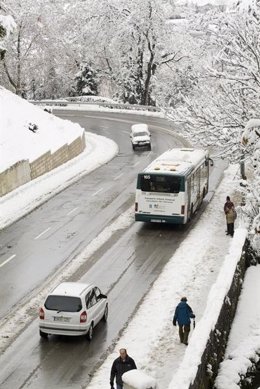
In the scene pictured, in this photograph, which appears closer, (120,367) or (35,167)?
(120,367)

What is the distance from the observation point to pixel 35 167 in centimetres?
4391

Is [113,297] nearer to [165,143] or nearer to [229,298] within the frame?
[229,298]

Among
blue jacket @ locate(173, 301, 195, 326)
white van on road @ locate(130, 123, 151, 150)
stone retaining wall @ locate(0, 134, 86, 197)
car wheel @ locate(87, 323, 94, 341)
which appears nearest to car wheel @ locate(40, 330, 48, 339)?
car wheel @ locate(87, 323, 94, 341)

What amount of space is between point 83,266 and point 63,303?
7.04 m

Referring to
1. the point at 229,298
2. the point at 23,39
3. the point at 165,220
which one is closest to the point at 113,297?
the point at 229,298

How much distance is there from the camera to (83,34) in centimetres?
8681

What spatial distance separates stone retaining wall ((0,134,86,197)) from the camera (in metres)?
39.6

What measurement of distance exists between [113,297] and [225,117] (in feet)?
28.7

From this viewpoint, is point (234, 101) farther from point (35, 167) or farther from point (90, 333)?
point (35, 167)

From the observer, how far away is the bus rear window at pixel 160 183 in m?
31.5

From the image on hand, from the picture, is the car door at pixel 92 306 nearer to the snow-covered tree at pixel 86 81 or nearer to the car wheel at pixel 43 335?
Answer: the car wheel at pixel 43 335

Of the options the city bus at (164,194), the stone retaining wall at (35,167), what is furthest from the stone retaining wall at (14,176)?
the city bus at (164,194)

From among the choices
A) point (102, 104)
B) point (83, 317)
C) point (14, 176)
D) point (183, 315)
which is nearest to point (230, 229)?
point (183, 315)

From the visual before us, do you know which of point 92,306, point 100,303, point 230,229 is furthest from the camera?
point 230,229
